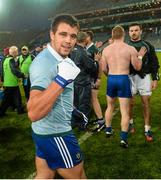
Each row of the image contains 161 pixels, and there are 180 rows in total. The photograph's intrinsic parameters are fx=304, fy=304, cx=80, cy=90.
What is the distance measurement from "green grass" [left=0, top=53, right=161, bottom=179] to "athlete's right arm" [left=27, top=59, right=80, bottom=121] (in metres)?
2.65

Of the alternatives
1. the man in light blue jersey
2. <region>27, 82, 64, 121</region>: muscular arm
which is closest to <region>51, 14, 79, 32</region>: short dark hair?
the man in light blue jersey

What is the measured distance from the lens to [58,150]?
2.71 metres

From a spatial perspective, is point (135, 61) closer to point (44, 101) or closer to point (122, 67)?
point (122, 67)

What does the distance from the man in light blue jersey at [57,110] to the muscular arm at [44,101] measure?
0.07 metres

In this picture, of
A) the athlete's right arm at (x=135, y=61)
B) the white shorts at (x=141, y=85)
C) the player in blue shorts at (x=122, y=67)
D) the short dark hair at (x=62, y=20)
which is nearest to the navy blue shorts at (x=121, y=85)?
the player in blue shorts at (x=122, y=67)

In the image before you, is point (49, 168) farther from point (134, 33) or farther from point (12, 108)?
point (12, 108)

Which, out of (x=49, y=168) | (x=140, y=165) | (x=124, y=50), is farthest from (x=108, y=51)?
(x=49, y=168)

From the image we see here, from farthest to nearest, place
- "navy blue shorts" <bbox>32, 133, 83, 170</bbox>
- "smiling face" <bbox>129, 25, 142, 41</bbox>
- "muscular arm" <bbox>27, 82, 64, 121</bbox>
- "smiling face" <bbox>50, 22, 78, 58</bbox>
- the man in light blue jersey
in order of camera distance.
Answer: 1. "smiling face" <bbox>129, 25, 142, 41</bbox>
2. "navy blue shorts" <bbox>32, 133, 83, 170</bbox>
3. "smiling face" <bbox>50, 22, 78, 58</bbox>
4. the man in light blue jersey
5. "muscular arm" <bbox>27, 82, 64, 121</bbox>

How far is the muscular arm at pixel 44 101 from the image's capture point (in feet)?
7.25

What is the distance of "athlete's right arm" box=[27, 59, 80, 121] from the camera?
7.26 feet

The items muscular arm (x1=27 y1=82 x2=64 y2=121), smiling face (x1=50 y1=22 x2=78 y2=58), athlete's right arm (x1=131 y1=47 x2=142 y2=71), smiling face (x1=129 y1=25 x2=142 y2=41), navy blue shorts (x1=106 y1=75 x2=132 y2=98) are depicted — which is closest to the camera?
muscular arm (x1=27 y1=82 x2=64 y2=121)

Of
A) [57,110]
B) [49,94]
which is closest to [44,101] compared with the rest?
[49,94]

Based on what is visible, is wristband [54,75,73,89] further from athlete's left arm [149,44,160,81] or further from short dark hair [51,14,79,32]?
athlete's left arm [149,44,160,81]

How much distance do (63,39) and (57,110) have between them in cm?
62
